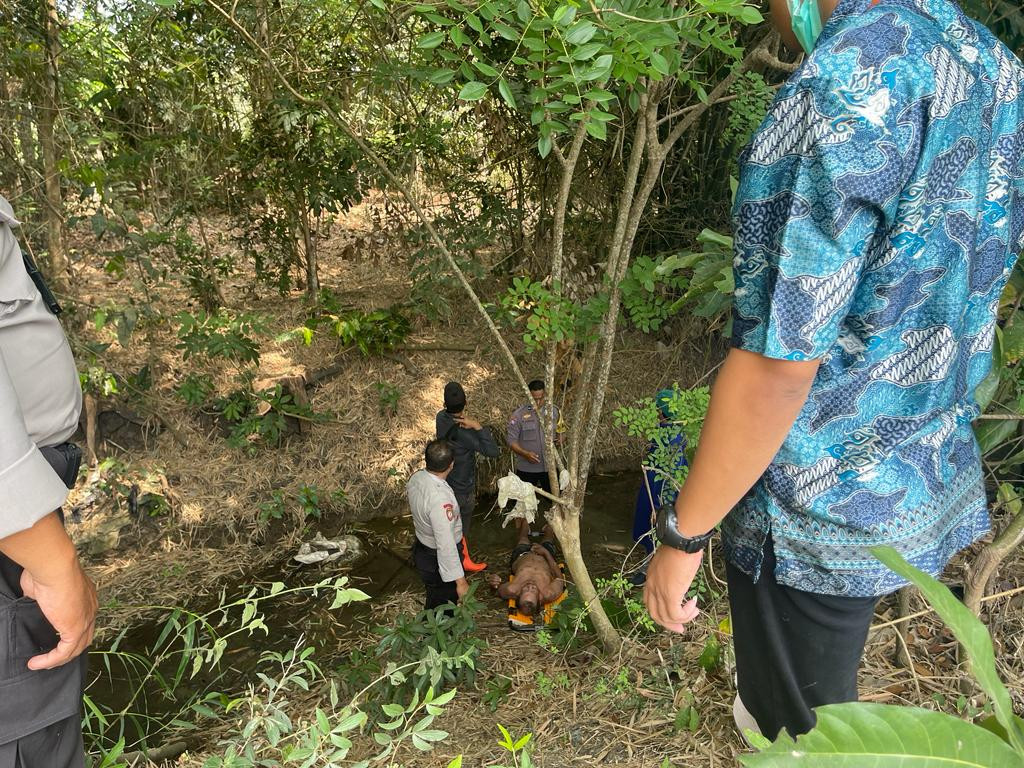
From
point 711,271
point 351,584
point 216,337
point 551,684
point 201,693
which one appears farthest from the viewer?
point 216,337

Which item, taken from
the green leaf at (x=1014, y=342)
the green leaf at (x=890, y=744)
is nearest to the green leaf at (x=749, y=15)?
the green leaf at (x=1014, y=342)

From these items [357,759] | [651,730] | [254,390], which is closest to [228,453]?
[254,390]

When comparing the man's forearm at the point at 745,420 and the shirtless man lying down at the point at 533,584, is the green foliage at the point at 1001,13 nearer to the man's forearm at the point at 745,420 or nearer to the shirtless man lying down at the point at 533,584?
the man's forearm at the point at 745,420

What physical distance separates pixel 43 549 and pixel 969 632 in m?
1.48

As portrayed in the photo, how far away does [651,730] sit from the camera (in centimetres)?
211

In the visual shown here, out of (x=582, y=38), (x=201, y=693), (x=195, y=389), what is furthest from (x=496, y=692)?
(x=195, y=389)

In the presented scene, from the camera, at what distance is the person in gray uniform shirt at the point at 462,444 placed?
4.32 metres

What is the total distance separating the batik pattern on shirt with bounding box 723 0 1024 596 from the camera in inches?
34.1

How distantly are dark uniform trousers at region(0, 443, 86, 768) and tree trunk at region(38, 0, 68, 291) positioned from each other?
3561 millimetres

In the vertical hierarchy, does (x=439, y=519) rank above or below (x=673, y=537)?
below

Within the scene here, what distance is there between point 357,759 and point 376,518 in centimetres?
277

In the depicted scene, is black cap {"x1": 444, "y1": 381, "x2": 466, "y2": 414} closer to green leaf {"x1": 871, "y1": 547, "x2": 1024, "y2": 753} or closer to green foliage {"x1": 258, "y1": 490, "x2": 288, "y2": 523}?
green foliage {"x1": 258, "y1": 490, "x2": 288, "y2": 523}

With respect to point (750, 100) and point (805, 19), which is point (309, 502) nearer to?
point (750, 100)

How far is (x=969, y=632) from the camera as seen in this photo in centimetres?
70
